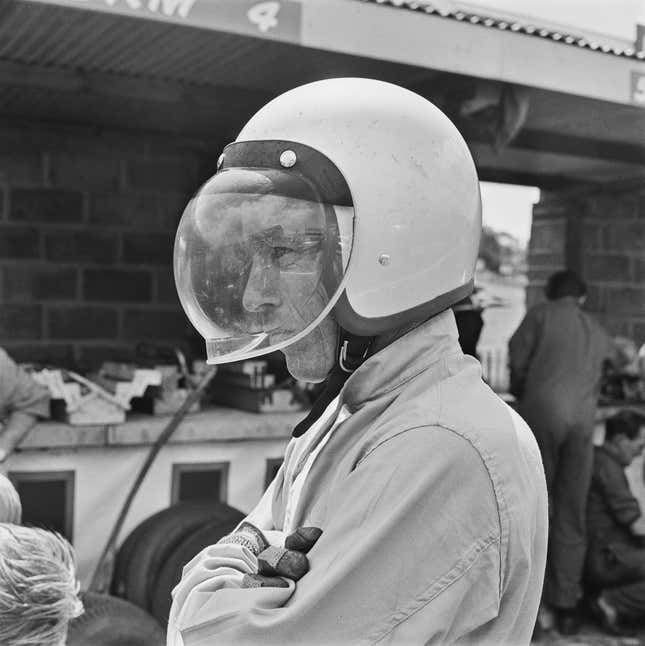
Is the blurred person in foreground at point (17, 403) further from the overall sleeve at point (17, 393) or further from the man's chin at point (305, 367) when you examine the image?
the man's chin at point (305, 367)

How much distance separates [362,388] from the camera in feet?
3.61

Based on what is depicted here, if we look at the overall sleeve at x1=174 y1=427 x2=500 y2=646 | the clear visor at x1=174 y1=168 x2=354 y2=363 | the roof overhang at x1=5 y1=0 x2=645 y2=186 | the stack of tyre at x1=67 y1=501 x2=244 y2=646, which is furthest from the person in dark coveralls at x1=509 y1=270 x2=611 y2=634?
the overall sleeve at x1=174 y1=427 x2=500 y2=646

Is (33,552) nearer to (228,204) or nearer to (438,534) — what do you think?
(228,204)

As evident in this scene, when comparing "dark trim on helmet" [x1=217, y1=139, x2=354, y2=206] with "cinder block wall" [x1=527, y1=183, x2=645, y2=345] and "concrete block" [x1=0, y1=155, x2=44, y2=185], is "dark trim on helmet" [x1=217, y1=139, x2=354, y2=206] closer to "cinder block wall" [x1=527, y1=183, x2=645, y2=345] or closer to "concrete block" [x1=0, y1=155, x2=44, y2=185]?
"concrete block" [x1=0, y1=155, x2=44, y2=185]

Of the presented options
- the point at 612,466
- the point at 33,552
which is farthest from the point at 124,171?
the point at 33,552

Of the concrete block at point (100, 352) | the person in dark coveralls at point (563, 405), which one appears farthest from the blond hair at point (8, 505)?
the person in dark coveralls at point (563, 405)

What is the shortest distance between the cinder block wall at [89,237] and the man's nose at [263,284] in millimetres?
3568

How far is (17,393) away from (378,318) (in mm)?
2658

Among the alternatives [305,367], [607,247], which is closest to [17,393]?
[305,367]

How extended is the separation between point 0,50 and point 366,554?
3382 mm

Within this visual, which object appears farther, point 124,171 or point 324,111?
point 124,171

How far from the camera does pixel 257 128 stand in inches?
47.6

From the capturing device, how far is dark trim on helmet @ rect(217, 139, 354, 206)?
1.14m

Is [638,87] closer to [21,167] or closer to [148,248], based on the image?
[148,248]
